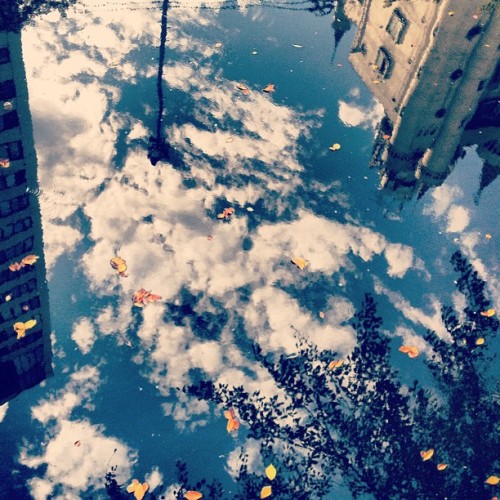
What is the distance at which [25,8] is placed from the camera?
24656 mm

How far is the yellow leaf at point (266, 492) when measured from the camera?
50.8ft

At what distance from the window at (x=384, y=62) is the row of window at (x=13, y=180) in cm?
1819

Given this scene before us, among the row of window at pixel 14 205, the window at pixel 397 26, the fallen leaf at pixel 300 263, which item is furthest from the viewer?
the window at pixel 397 26

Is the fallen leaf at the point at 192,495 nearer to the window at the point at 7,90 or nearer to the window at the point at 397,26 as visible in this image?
the window at the point at 7,90

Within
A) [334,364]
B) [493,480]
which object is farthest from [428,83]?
[493,480]

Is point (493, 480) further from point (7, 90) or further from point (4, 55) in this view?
point (4, 55)

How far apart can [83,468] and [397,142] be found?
1960 cm

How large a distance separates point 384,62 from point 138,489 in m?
22.8

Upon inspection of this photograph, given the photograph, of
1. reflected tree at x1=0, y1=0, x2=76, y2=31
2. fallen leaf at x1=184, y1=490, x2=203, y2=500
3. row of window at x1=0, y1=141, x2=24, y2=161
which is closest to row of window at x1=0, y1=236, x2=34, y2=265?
row of window at x1=0, y1=141, x2=24, y2=161

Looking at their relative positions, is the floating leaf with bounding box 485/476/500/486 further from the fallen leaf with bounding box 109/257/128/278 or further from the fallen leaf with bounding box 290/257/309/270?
the fallen leaf with bounding box 109/257/128/278

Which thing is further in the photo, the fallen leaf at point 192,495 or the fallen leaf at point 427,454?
the fallen leaf at point 427,454

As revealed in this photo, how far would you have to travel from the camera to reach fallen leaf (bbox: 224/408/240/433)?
53.8 ft

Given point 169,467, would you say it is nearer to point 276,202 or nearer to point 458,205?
point 276,202

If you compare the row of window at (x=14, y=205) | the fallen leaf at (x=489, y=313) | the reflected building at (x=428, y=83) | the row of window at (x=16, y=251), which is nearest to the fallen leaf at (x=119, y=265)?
the row of window at (x=16, y=251)
